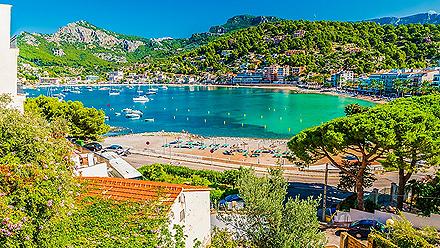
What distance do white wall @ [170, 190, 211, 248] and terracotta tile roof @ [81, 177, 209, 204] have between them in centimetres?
18

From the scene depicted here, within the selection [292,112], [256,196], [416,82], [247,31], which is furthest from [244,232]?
[247,31]

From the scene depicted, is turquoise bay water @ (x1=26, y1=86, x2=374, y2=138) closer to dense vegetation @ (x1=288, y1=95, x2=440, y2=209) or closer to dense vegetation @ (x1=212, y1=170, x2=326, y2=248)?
dense vegetation @ (x1=288, y1=95, x2=440, y2=209)

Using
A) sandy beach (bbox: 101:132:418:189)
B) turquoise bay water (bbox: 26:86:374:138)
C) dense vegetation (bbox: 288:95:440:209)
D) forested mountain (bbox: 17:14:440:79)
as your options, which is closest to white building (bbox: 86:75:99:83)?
forested mountain (bbox: 17:14:440:79)

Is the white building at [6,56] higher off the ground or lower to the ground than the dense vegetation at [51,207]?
higher

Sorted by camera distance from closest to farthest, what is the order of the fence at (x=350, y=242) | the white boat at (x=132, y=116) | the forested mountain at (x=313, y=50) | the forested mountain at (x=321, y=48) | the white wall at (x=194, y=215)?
the fence at (x=350, y=242), the white wall at (x=194, y=215), the white boat at (x=132, y=116), the forested mountain at (x=321, y=48), the forested mountain at (x=313, y=50)

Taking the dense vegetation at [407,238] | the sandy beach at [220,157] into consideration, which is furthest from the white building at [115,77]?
the dense vegetation at [407,238]

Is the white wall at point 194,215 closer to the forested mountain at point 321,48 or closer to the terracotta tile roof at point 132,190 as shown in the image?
the terracotta tile roof at point 132,190

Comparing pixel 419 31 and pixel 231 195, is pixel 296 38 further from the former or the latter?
pixel 231 195

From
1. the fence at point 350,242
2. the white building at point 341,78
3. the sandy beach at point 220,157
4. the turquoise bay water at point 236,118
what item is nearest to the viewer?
the fence at point 350,242

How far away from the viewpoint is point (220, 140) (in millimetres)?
45031

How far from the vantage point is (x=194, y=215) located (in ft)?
29.5

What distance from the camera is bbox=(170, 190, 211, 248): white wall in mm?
8094

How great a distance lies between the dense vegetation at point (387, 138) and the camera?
1449cm

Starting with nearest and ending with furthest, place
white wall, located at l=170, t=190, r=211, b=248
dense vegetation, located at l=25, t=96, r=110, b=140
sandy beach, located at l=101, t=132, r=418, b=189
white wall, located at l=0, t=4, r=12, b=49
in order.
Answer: white wall, located at l=170, t=190, r=211, b=248 < white wall, located at l=0, t=4, r=12, b=49 < sandy beach, located at l=101, t=132, r=418, b=189 < dense vegetation, located at l=25, t=96, r=110, b=140
